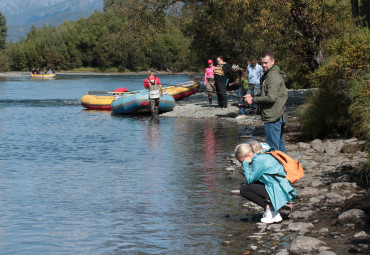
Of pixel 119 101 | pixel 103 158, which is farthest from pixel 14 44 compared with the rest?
pixel 103 158

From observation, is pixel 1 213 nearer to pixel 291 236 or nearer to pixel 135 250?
pixel 135 250

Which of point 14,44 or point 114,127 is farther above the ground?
point 14,44

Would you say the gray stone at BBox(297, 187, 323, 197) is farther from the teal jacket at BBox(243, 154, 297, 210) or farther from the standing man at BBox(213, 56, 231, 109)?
the standing man at BBox(213, 56, 231, 109)

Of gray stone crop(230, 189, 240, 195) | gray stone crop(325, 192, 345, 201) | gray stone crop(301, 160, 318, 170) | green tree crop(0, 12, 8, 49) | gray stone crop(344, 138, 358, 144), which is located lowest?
gray stone crop(230, 189, 240, 195)

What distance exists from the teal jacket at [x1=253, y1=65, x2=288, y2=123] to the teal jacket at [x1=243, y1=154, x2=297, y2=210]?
134 centimetres

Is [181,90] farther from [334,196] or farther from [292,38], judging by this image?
[334,196]

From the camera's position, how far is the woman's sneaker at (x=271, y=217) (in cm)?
711

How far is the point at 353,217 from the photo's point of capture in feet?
22.1

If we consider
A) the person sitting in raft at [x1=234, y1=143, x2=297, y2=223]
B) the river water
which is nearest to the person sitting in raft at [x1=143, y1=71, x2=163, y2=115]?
the river water

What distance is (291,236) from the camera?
661 centimetres

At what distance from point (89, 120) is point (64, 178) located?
12.1 m

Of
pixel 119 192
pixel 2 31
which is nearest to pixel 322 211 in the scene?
pixel 119 192

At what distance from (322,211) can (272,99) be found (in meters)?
1.68

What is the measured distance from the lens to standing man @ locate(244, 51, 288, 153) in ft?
26.6
